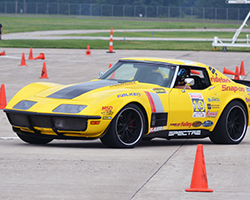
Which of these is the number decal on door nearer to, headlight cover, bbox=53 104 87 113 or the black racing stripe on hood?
the black racing stripe on hood

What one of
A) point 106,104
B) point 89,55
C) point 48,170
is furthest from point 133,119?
point 89,55

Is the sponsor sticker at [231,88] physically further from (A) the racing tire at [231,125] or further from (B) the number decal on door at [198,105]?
(B) the number decal on door at [198,105]

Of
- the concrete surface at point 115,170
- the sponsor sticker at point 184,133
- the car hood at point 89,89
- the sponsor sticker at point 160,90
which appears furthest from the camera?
the sponsor sticker at point 184,133

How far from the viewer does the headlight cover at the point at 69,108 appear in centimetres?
750

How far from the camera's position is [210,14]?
9606 cm

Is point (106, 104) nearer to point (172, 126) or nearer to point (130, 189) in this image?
point (172, 126)

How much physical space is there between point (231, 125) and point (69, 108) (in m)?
3.01

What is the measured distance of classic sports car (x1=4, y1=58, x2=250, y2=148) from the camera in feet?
24.8

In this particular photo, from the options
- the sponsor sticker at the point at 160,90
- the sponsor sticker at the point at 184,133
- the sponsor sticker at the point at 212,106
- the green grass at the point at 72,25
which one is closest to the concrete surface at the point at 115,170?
the sponsor sticker at the point at 184,133

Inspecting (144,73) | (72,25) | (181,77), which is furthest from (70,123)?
(72,25)

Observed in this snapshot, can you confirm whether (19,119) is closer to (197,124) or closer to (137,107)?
(137,107)

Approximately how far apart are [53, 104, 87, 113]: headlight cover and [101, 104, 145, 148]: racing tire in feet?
1.59

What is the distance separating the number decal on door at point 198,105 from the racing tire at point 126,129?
1123mm

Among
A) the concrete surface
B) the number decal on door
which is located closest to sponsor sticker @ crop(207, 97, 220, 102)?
the number decal on door
